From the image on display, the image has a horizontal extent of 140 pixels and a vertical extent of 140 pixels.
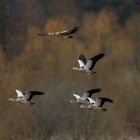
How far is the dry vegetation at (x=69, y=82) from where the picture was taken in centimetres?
3681

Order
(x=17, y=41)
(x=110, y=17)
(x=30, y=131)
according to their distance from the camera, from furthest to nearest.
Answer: (x=17, y=41) → (x=110, y=17) → (x=30, y=131)

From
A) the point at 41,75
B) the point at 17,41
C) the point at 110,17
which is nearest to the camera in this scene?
the point at 41,75

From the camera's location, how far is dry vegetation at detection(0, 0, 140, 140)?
36.8 meters

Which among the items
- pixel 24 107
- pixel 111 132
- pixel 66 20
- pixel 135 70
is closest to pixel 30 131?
pixel 24 107

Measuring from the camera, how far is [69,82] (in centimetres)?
3878

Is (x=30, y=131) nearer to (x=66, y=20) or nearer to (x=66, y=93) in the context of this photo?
(x=66, y=93)

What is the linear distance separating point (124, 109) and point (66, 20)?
9.79 meters

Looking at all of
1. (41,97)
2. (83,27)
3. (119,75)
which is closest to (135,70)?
(119,75)

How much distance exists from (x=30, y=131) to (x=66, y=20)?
1440cm

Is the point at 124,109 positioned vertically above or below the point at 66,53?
below

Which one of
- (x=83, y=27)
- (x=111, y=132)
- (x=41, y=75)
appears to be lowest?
(x=111, y=132)

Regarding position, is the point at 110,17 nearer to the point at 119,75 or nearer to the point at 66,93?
the point at 119,75

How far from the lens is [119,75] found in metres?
42.5

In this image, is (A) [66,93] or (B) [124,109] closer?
(A) [66,93]
